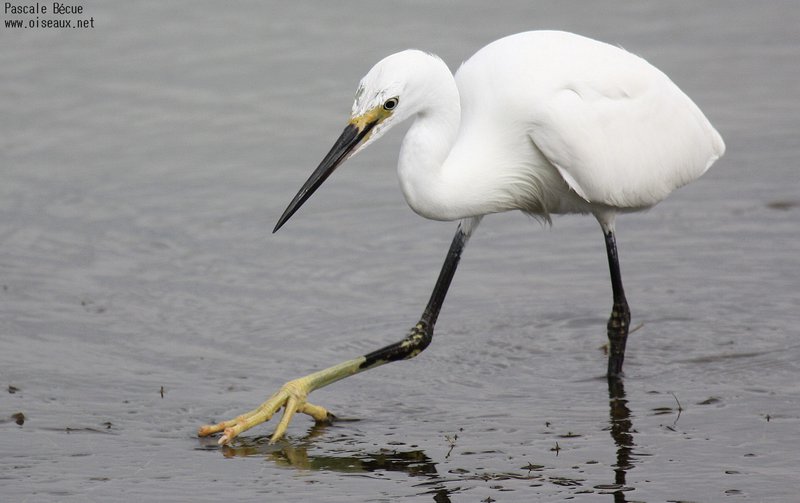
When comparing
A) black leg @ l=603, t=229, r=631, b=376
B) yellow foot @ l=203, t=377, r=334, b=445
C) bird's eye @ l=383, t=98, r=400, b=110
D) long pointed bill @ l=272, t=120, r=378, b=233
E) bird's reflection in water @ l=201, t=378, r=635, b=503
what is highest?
bird's eye @ l=383, t=98, r=400, b=110

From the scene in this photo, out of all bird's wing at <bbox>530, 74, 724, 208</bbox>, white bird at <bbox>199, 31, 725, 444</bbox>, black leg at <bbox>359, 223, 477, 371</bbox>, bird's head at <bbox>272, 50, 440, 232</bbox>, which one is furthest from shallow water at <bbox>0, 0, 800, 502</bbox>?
bird's head at <bbox>272, 50, 440, 232</bbox>

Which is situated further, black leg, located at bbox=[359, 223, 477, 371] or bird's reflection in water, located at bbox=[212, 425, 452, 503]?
black leg, located at bbox=[359, 223, 477, 371]

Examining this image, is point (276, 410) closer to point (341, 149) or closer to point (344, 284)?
point (341, 149)

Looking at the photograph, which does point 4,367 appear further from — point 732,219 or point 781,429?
point 732,219

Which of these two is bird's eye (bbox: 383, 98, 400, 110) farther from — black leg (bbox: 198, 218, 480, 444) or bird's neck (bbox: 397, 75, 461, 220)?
black leg (bbox: 198, 218, 480, 444)

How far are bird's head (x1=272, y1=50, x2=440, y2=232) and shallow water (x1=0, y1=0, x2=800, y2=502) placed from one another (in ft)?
4.33

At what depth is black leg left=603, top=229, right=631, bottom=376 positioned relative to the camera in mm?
6984

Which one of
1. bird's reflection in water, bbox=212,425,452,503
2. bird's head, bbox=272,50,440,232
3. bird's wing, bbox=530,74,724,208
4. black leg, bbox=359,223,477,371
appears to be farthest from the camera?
bird's wing, bbox=530,74,724,208

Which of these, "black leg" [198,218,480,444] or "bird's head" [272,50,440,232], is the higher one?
"bird's head" [272,50,440,232]

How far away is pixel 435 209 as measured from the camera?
20.2 feet

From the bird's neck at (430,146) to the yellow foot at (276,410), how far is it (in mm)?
1034

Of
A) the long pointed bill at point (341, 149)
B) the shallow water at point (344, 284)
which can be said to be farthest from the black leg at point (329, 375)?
the long pointed bill at point (341, 149)

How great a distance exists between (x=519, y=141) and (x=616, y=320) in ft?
3.91

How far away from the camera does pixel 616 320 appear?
23.3 ft
